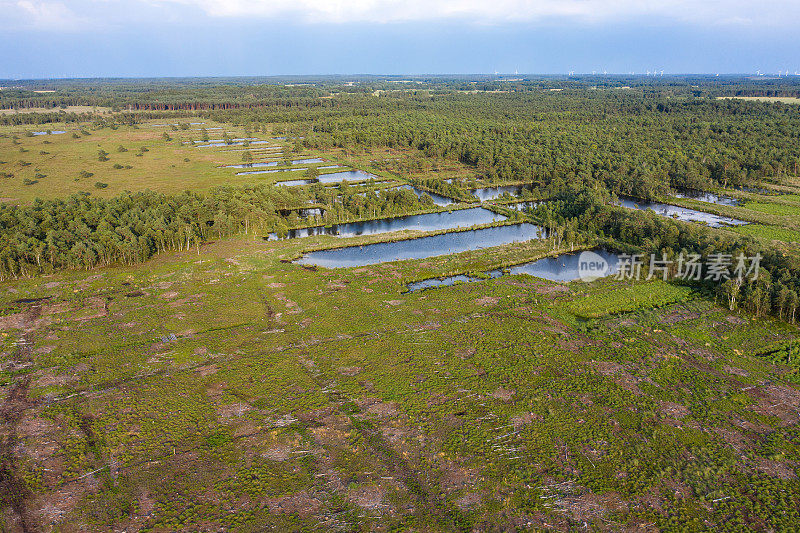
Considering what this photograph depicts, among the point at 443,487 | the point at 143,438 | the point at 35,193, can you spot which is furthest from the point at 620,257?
the point at 35,193

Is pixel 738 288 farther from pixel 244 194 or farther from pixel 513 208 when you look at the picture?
pixel 244 194

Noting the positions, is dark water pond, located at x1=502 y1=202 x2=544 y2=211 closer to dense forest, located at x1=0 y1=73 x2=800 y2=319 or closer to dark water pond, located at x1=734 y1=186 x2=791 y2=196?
dense forest, located at x1=0 y1=73 x2=800 y2=319

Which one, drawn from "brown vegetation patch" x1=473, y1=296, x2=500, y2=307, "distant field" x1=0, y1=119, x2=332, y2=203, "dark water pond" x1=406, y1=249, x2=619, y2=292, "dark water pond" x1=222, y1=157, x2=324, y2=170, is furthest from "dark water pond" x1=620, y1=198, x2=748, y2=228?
"dark water pond" x1=222, y1=157, x2=324, y2=170

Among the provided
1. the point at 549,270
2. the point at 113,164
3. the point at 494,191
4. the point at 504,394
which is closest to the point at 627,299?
the point at 549,270

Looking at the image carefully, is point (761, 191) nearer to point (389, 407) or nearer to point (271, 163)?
point (389, 407)

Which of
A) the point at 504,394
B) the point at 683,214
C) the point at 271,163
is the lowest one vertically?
the point at 504,394

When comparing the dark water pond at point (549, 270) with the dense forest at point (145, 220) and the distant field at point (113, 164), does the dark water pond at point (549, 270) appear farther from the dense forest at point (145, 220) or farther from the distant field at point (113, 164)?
the distant field at point (113, 164)

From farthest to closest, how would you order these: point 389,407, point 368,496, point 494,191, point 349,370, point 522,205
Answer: point 494,191
point 522,205
point 349,370
point 389,407
point 368,496
